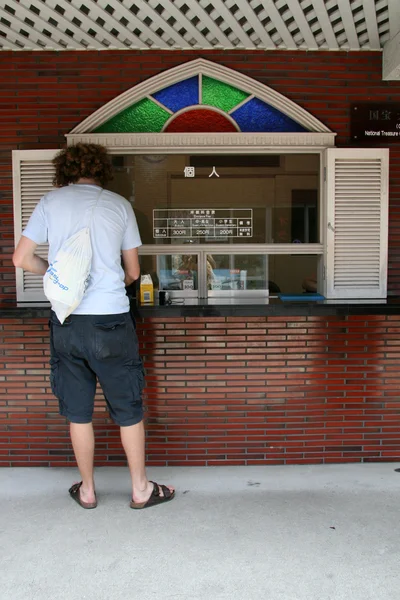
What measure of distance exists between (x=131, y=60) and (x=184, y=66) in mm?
403

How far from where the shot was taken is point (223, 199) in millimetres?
4445

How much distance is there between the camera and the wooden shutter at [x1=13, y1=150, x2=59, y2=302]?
4.27m

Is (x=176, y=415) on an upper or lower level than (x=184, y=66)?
lower

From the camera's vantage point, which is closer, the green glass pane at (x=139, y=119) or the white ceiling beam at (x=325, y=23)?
the white ceiling beam at (x=325, y=23)

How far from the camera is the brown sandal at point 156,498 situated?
374cm

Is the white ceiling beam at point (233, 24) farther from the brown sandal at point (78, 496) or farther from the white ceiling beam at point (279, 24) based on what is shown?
the brown sandal at point (78, 496)

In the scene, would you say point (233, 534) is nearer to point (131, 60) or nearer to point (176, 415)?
point (176, 415)

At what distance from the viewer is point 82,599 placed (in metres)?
2.83

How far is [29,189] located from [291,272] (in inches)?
82.6

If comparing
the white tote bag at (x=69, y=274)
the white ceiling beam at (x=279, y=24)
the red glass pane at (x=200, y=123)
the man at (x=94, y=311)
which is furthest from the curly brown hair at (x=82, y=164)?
the white ceiling beam at (x=279, y=24)

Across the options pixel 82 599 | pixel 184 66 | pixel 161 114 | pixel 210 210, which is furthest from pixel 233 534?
pixel 184 66

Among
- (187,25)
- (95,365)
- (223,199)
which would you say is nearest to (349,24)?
(187,25)

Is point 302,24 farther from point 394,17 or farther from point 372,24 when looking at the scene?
point 394,17

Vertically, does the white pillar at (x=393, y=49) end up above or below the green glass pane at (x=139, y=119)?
above
